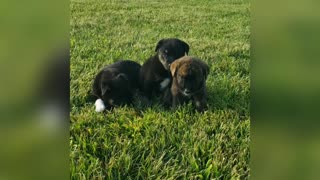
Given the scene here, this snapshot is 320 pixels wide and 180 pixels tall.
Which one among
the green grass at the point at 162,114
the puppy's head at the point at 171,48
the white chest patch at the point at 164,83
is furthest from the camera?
the white chest patch at the point at 164,83

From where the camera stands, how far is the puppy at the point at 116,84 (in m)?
2.62

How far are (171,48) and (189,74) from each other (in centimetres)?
19

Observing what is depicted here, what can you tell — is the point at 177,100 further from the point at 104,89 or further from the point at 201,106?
the point at 104,89

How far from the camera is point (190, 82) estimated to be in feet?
8.71

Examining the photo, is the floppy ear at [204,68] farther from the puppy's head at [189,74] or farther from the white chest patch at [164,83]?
the white chest patch at [164,83]

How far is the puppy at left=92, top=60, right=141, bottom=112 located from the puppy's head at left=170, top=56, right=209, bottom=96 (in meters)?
0.26

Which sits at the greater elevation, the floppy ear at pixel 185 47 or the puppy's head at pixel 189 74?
the floppy ear at pixel 185 47

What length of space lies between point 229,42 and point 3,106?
1221 mm

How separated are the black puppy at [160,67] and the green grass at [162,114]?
0.07 m

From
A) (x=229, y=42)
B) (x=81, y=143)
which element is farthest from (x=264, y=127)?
(x=81, y=143)

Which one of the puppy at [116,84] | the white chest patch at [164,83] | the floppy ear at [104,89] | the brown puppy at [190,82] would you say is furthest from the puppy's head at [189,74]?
the floppy ear at [104,89]

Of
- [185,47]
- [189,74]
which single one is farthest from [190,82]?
[185,47]

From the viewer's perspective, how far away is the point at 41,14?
164cm

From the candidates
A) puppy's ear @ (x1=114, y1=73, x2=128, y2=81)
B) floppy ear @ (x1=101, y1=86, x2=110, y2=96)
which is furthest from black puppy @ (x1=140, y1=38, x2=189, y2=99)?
floppy ear @ (x1=101, y1=86, x2=110, y2=96)
